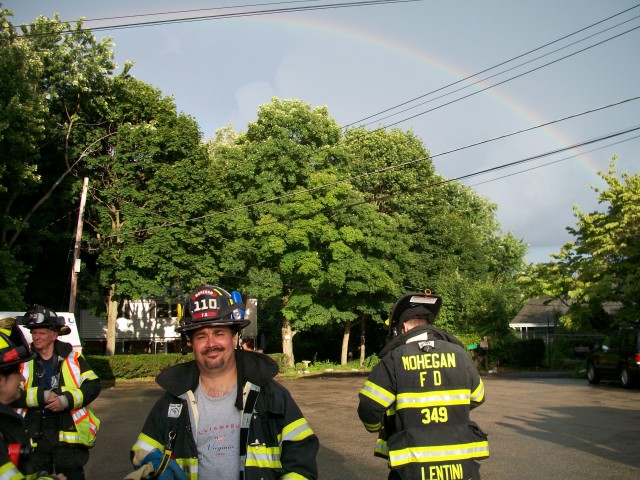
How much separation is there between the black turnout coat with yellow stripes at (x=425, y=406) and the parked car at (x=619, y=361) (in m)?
20.4

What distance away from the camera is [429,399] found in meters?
4.16

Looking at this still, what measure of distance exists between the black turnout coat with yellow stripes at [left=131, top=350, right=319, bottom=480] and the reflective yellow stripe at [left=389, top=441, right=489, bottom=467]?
87cm

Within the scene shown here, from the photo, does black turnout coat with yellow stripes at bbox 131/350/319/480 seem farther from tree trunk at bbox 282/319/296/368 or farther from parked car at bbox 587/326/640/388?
tree trunk at bbox 282/319/296/368

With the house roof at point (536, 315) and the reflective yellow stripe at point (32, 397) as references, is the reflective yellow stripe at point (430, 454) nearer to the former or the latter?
the reflective yellow stripe at point (32, 397)

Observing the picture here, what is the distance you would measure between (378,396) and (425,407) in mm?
297

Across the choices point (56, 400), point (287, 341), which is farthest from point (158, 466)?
point (287, 341)

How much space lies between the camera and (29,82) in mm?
27938

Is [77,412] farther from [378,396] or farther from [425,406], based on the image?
[425,406]

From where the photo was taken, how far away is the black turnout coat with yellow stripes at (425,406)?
4.04 metres

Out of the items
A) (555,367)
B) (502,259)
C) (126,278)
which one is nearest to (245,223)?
(126,278)

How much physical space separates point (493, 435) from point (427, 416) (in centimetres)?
871

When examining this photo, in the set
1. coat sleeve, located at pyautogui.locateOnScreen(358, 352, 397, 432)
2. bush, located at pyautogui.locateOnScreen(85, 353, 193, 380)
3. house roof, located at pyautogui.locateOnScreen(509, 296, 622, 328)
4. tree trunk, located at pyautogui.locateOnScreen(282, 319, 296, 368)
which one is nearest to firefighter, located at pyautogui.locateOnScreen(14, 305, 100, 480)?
coat sleeve, located at pyautogui.locateOnScreen(358, 352, 397, 432)

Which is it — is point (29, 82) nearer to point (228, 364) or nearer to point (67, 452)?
point (67, 452)

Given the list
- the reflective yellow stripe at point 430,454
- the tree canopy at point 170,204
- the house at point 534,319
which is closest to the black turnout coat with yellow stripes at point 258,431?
the reflective yellow stripe at point 430,454
